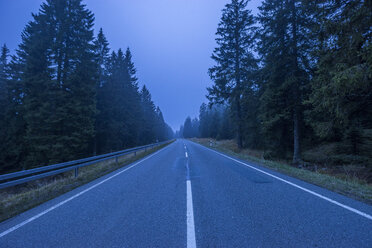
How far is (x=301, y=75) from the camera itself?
35.1 feet

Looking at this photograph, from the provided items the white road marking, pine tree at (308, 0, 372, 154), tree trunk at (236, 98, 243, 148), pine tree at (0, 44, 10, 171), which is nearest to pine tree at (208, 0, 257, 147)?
tree trunk at (236, 98, 243, 148)

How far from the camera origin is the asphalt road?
2.33m

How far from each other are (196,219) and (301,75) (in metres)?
12.6

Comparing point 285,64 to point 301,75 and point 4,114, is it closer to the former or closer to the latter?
point 301,75

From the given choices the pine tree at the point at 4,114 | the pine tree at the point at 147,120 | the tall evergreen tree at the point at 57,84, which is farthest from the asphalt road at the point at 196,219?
the pine tree at the point at 147,120

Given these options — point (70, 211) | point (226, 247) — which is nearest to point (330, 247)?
point (226, 247)

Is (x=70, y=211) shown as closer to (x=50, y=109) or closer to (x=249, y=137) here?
(x=50, y=109)

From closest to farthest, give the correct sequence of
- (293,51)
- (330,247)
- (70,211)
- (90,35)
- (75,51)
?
(330,247), (70,211), (293,51), (75,51), (90,35)

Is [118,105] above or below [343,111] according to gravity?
above

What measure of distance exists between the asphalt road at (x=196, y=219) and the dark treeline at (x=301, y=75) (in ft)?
16.6

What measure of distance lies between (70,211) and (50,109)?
11.6m

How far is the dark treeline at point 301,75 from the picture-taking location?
20.4 ft

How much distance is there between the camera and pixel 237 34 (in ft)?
55.9

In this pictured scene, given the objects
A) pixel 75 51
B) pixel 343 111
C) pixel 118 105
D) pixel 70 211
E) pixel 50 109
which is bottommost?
pixel 70 211
